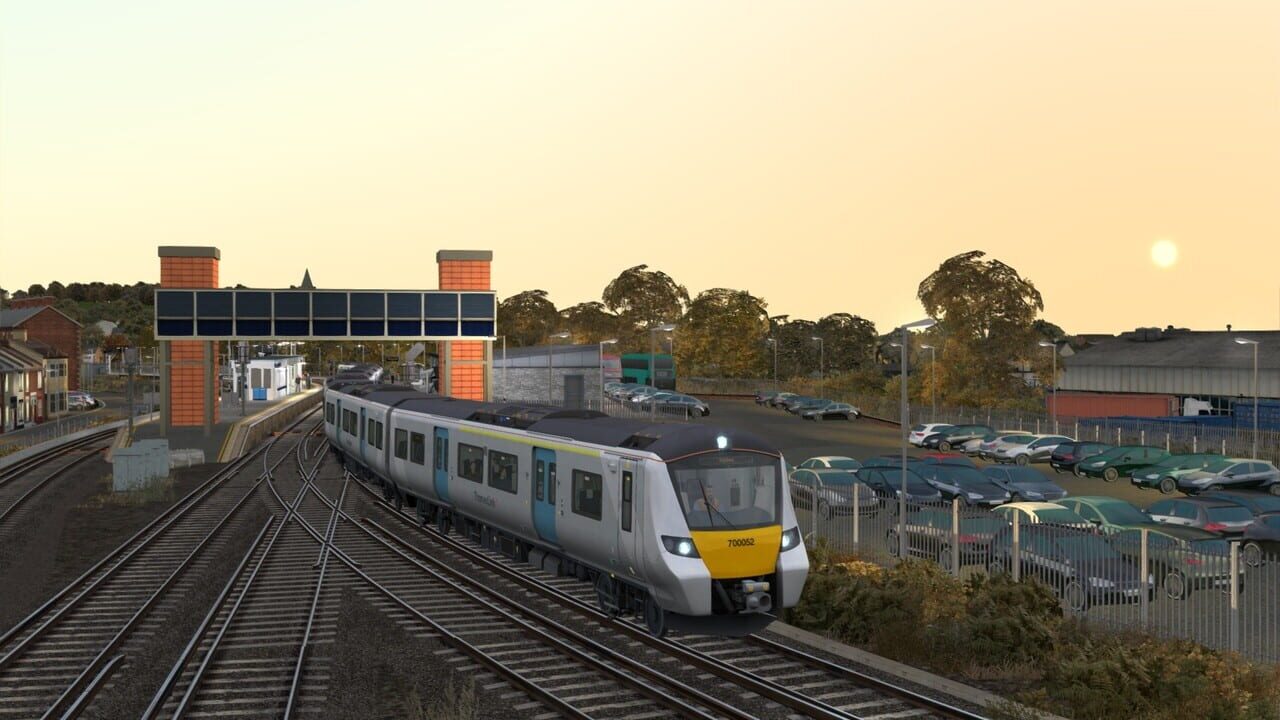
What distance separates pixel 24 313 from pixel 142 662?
339 feet

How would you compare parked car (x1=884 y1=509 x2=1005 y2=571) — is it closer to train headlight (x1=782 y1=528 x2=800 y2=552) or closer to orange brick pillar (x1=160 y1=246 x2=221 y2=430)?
train headlight (x1=782 y1=528 x2=800 y2=552)

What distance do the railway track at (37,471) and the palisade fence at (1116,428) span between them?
45.3 m

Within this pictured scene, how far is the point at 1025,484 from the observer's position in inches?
1305

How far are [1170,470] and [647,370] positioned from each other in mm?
58499

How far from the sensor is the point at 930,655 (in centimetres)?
1561

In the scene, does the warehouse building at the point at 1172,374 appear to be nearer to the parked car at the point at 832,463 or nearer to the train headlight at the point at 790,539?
the parked car at the point at 832,463

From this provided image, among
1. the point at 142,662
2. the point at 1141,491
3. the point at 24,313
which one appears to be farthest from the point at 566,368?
the point at 142,662

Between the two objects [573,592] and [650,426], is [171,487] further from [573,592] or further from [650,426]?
[650,426]

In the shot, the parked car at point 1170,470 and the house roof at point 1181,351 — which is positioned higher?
the house roof at point 1181,351

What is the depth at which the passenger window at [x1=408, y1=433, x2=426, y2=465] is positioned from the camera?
2702cm

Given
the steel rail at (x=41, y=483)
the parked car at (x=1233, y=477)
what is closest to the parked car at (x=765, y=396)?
the parked car at (x=1233, y=477)

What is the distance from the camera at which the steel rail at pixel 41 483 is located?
114 ft

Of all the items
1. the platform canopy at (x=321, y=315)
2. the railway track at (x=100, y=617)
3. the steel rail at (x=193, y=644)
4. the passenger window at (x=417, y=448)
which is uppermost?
the platform canopy at (x=321, y=315)

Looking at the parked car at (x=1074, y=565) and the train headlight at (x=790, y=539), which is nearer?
the train headlight at (x=790, y=539)
